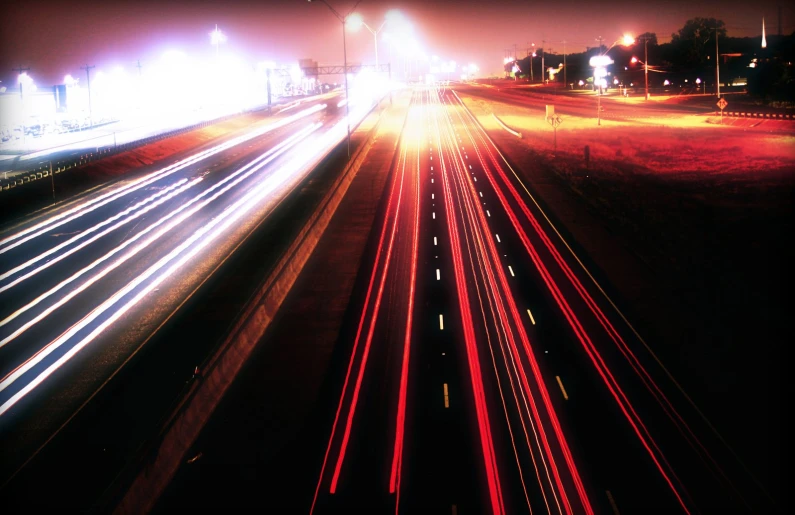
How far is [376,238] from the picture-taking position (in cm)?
2717

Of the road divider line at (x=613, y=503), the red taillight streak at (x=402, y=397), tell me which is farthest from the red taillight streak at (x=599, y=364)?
the red taillight streak at (x=402, y=397)

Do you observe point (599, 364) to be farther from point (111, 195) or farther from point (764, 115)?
point (764, 115)

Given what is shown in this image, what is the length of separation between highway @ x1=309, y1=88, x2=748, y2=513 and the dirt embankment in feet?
2.83

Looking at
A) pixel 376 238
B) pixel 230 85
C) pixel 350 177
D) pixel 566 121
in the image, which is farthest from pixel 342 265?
pixel 230 85

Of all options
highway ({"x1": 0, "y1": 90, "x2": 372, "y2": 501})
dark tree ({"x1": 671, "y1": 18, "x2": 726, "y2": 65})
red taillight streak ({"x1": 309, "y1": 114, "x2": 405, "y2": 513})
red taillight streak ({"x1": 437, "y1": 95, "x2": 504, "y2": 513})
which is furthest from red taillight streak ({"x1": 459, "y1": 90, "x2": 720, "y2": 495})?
dark tree ({"x1": 671, "y1": 18, "x2": 726, "y2": 65})

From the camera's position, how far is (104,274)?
21891 millimetres

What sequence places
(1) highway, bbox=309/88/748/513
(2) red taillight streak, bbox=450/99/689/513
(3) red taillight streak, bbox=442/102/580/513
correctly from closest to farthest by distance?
1. (3) red taillight streak, bbox=442/102/580/513
2. (1) highway, bbox=309/88/748/513
3. (2) red taillight streak, bbox=450/99/689/513

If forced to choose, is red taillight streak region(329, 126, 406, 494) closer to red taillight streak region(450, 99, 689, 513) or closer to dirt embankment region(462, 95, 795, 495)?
red taillight streak region(450, 99, 689, 513)

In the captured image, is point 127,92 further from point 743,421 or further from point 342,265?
point 743,421

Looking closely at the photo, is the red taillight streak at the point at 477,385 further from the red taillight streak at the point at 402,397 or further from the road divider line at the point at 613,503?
the road divider line at the point at 613,503

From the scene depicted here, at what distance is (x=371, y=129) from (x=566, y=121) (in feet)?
73.0

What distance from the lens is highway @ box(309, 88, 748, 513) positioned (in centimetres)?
1020

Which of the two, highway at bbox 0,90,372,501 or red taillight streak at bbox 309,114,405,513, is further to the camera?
highway at bbox 0,90,372,501

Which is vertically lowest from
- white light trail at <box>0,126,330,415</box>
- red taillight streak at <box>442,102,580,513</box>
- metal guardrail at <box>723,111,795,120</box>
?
red taillight streak at <box>442,102,580,513</box>
